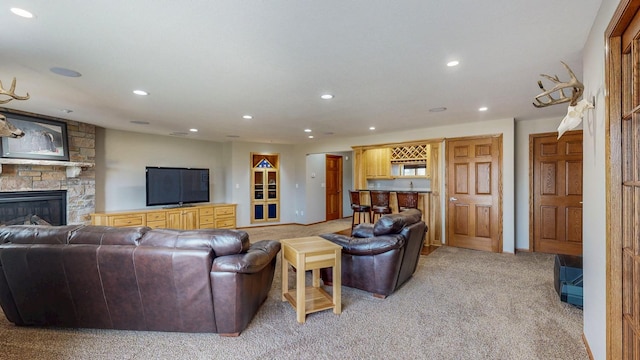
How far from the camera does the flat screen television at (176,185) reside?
6.17 m

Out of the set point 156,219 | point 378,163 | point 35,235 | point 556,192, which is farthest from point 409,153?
point 35,235

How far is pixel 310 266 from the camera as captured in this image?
2609mm

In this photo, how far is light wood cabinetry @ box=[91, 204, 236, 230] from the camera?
5397 mm

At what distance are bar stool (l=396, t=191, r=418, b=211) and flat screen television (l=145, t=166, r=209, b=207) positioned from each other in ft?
14.9

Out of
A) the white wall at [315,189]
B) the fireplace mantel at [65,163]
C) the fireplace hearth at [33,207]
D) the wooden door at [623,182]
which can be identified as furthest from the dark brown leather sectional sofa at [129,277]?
the white wall at [315,189]

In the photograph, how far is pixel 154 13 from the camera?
Answer: 5.84ft

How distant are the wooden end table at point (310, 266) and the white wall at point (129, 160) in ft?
15.7

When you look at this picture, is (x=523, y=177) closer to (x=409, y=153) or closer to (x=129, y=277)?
(x=409, y=153)

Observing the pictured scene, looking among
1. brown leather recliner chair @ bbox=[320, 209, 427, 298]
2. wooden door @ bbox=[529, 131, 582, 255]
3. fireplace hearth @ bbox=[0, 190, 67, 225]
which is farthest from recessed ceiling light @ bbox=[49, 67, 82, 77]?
wooden door @ bbox=[529, 131, 582, 255]

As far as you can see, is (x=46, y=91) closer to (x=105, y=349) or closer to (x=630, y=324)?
(x=105, y=349)

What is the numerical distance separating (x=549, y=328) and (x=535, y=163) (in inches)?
131

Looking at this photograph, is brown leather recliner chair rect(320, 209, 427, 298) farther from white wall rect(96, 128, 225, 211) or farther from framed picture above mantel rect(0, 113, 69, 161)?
white wall rect(96, 128, 225, 211)

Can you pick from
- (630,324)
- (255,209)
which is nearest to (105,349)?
(630,324)

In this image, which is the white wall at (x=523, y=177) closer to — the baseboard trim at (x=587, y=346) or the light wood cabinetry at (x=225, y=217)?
the baseboard trim at (x=587, y=346)
